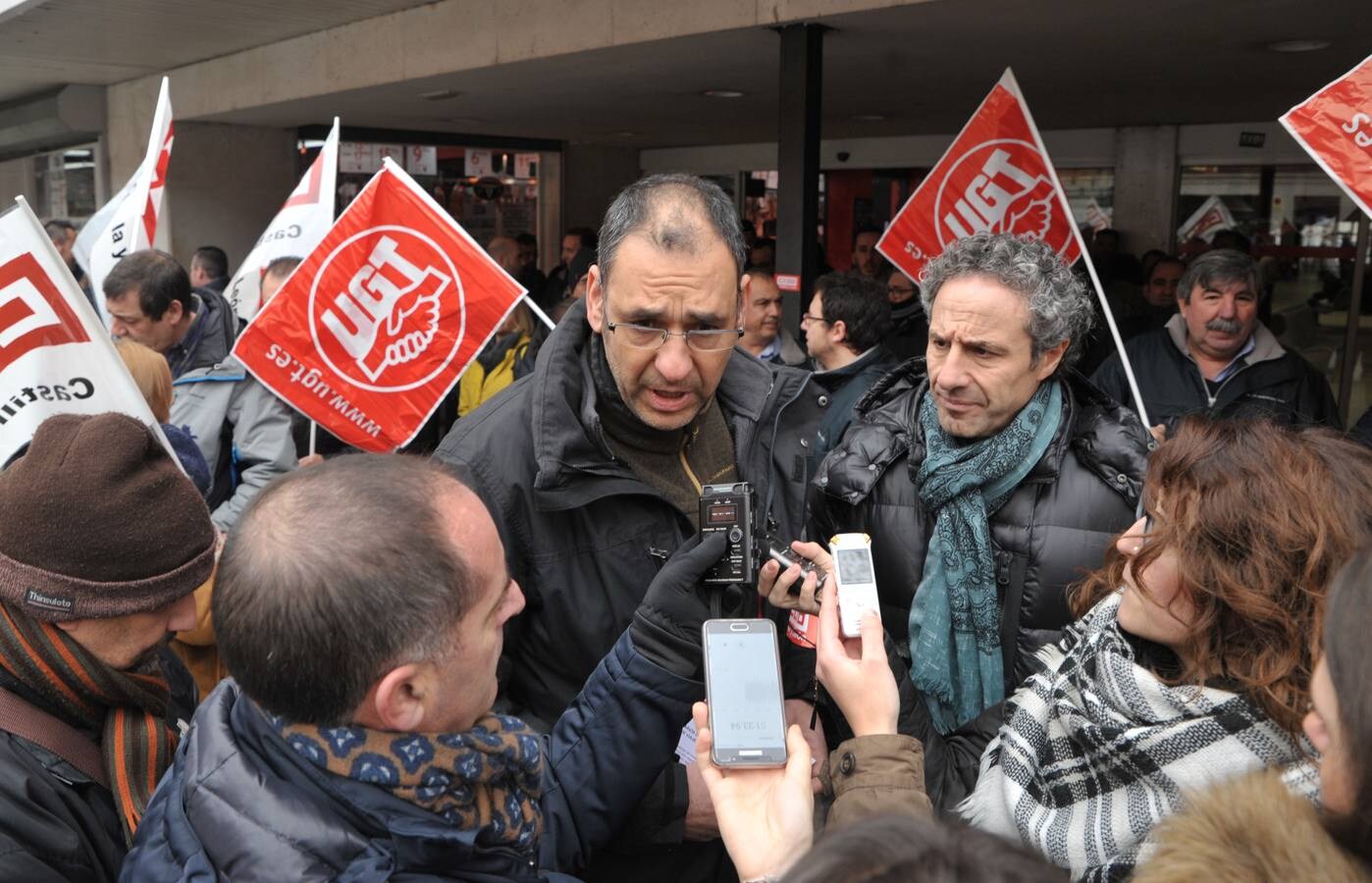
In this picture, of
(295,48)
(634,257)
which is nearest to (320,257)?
(634,257)

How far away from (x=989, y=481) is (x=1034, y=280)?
0.49m

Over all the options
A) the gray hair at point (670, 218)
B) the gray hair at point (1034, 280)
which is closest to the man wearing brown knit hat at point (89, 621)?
the gray hair at point (670, 218)

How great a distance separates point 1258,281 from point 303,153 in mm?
11249

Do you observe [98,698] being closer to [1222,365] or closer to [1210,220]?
[1222,365]

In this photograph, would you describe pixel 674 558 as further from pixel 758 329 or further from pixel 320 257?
pixel 758 329

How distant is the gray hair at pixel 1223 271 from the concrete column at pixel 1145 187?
589cm

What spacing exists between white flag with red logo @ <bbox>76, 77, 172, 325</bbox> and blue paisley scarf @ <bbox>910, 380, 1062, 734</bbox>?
401 centimetres

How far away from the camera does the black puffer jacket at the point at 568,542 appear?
6.46 feet

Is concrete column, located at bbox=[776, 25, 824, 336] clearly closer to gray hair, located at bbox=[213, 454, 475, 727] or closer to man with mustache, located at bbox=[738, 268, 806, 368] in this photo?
man with mustache, located at bbox=[738, 268, 806, 368]

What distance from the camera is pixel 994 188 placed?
15.5 ft

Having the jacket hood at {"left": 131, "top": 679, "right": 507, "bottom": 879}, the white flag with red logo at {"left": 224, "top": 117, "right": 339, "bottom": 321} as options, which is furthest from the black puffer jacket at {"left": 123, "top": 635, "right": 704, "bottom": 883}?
the white flag with red logo at {"left": 224, "top": 117, "right": 339, "bottom": 321}

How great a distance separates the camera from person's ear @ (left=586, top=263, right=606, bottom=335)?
2205 mm

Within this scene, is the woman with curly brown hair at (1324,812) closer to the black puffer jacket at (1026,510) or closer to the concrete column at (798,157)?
the black puffer jacket at (1026,510)

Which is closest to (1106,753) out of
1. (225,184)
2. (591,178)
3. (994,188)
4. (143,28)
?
(994,188)
